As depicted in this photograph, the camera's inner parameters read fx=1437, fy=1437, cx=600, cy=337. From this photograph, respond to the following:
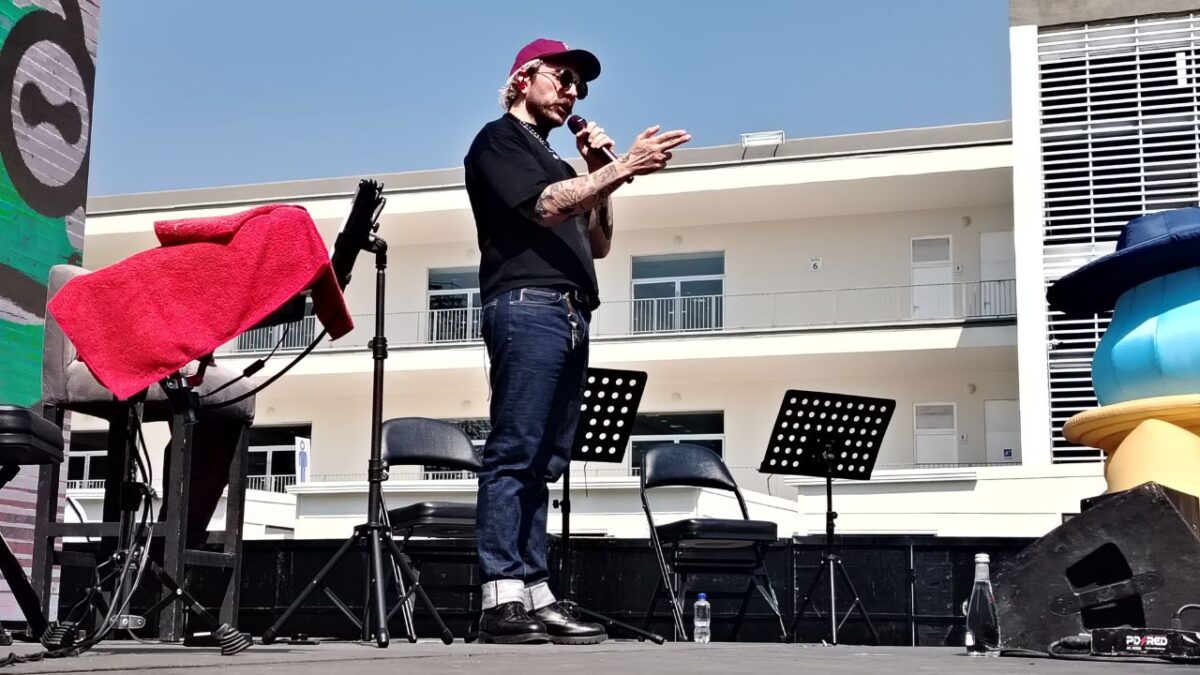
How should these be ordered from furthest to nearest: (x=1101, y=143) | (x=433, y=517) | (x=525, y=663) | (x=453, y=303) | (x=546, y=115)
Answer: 1. (x=453, y=303)
2. (x=1101, y=143)
3. (x=433, y=517)
4. (x=546, y=115)
5. (x=525, y=663)

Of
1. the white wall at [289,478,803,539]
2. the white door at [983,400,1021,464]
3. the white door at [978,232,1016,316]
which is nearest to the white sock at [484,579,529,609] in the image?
the white wall at [289,478,803,539]

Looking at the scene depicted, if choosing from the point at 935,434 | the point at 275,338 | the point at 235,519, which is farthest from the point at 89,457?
the point at 235,519

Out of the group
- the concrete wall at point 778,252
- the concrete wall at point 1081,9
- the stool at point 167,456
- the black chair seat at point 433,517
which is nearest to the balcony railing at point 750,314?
the concrete wall at point 778,252

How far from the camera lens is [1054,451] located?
1934 centimetres

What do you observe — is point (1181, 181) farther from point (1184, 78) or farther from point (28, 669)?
point (28, 669)

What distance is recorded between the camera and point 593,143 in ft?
13.2

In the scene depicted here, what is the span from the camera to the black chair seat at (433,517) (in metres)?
6.10

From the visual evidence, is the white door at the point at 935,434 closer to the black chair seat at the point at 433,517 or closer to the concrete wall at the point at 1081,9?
the concrete wall at the point at 1081,9

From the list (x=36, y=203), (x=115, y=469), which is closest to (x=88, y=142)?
(x=36, y=203)

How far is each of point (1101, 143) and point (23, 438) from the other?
1846cm

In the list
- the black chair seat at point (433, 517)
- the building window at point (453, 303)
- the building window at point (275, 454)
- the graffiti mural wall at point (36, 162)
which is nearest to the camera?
the graffiti mural wall at point (36, 162)

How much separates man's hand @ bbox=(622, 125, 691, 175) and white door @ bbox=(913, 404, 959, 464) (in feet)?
63.3

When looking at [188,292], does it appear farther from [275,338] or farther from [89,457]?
[89,457]

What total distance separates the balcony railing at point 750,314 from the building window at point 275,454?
5.26ft
